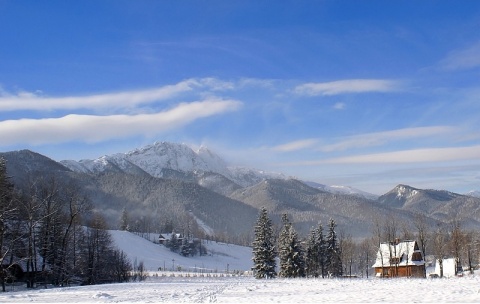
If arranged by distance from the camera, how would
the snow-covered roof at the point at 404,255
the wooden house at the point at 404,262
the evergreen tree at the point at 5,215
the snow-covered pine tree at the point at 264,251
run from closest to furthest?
the evergreen tree at the point at 5,215 → the snow-covered pine tree at the point at 264,251 → the wooden house at the point at 404,262 → the snow-covered roof at the point at 404,255

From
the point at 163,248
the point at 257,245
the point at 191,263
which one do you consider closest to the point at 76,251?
the point at 257,245

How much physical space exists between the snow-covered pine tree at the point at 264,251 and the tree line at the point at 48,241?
2002 centimetres

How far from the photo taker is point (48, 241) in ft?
175

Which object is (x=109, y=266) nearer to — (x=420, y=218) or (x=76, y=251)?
(x=76, y=251)

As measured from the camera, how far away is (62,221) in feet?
194

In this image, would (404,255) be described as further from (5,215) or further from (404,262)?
(5,215)

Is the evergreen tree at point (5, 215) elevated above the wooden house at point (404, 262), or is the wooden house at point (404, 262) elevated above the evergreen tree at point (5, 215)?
the evergreen tree at point (5, 215)

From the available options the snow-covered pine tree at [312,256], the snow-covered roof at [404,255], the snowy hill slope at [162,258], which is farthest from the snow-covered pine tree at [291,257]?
the snowy hill slope at [162,258]

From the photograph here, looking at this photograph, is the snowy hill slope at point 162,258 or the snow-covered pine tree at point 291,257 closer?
the snow-covered pine tree at point 291,257

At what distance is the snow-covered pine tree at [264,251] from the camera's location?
246ft

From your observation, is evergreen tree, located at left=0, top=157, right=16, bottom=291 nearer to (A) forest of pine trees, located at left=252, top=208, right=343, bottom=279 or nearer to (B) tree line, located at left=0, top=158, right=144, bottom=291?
(B) tree line, located at left=0, top=158, right=144, bottom=291

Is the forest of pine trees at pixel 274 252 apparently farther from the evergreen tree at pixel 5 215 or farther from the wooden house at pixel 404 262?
the evergreen tree at pixel 5 215

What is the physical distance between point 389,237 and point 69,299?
68.0 m

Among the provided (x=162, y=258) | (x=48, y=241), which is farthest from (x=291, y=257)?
(x=162, y=258)
